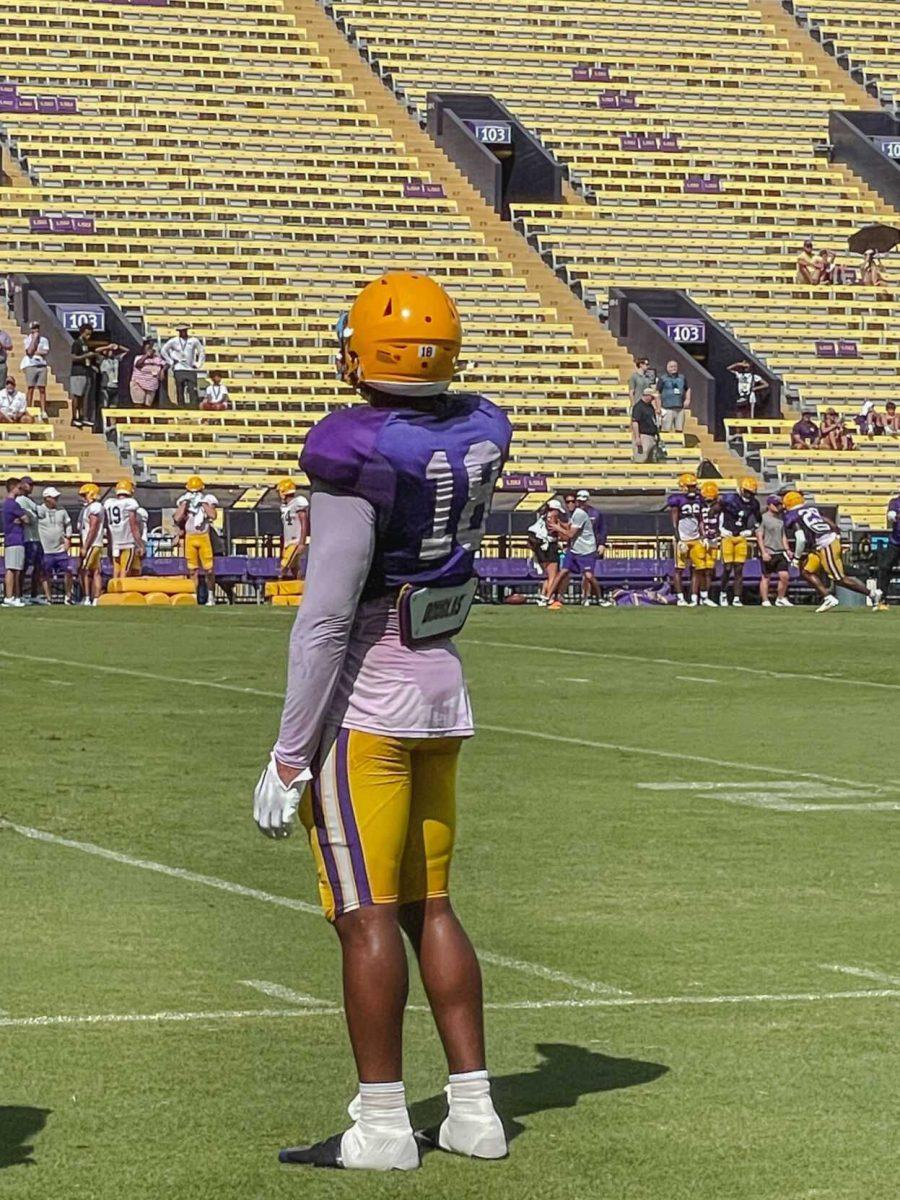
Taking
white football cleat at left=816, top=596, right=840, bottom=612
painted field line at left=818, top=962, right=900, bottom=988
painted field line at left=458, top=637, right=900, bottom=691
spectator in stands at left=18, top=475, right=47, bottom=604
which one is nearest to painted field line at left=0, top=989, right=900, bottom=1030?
painted field line at left=818, top=962, right=900, bottom=988

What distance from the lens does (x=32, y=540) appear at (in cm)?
3425

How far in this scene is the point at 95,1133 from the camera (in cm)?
585

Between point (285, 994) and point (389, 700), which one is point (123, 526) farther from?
point (389, 700)

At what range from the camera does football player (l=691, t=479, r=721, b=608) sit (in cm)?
3603

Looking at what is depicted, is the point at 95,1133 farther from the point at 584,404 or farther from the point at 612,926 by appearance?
→ the point at 584,404

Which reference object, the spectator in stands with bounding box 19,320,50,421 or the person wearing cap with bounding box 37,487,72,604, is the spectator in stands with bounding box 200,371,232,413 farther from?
the person wearing cap with bounding box 37,487,72,604

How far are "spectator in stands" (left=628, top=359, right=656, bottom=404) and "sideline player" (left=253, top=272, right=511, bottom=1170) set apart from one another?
37.5 meters

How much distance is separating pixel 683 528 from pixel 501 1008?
29026 millimetres

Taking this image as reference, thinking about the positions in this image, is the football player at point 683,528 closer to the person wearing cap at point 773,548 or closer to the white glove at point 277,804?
the person wearing cap at point 773,548

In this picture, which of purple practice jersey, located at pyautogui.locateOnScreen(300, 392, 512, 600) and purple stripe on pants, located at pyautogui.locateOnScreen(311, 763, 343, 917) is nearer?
purple practice jersey, located at pyautogui.locateOnScreen(300, 392, 512, 600)

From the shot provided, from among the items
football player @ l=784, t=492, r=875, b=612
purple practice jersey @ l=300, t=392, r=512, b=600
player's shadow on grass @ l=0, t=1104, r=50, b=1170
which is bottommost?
player's shadow on grass @ l=0, t=1104, r=50, b=1170

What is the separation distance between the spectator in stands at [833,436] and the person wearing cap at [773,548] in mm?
7742

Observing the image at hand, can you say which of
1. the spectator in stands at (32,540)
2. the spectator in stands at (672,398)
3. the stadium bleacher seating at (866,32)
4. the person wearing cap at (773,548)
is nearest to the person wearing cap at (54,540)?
the spectator in stands at (32,540)

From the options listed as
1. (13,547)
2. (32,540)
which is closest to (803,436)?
(32,540)
